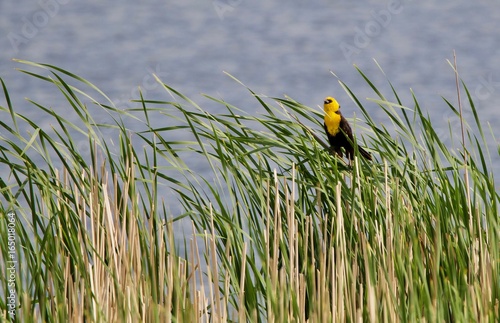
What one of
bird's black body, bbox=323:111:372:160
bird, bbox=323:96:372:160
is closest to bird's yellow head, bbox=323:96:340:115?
bird, bbox=323:96:372:160

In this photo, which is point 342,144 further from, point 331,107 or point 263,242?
point 263,242

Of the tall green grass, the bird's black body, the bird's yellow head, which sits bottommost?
the tall green grass

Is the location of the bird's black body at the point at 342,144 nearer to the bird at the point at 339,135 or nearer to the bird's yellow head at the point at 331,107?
the bird at the point at 339,135

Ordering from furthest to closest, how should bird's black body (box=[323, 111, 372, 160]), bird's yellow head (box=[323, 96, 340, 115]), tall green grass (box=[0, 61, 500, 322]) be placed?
bird's yellow head (box=[323, 96, 340, 115])
bird's black body (box=[323, 111, 372, 160])
tall green grass (box=[0, 61, 500, 322])

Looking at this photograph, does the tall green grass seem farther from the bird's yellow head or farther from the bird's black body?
the bird's yellow head

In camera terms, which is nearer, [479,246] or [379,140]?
[479,246]

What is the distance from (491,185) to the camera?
10.2ft

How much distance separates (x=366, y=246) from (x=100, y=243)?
0.89 m

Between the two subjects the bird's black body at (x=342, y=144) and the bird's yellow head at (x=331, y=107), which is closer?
the bird's black body at (x=342, y=144)

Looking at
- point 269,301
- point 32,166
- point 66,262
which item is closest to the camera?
point 269,301

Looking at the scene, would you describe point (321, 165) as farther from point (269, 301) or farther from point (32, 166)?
point (32, 166)

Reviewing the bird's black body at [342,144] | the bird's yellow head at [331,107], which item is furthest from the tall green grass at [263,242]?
the bird's yellow head at [331,107]

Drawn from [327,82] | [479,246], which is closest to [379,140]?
[479,246]

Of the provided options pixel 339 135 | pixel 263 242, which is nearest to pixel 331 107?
pixel 339 135
